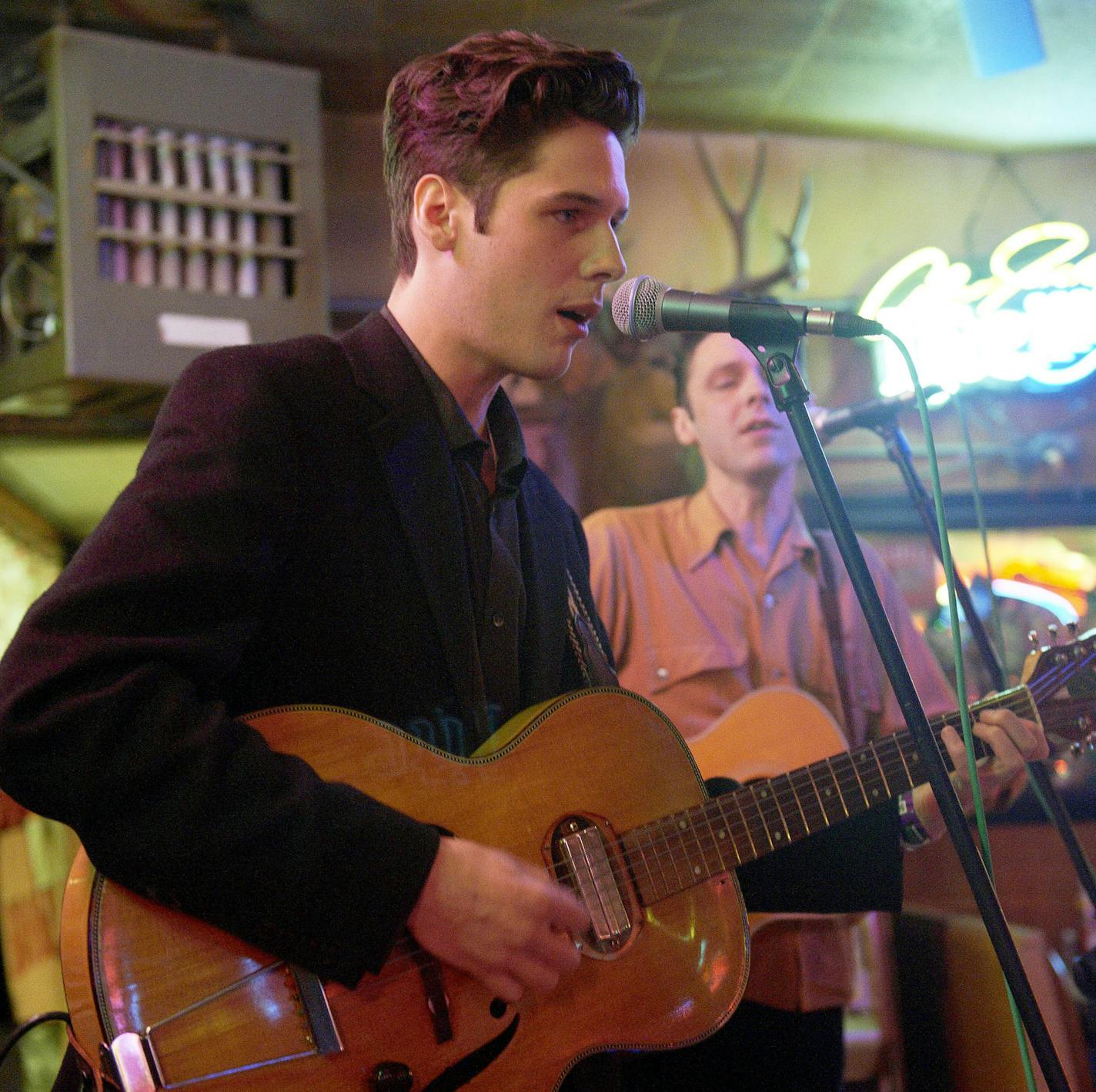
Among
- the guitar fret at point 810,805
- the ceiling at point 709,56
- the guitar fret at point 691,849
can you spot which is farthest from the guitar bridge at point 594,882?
the ceiling at point 709,56

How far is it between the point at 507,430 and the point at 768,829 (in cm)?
77

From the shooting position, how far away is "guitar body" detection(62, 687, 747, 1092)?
48.4 inches

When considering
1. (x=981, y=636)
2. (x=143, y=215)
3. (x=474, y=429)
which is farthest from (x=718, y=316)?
(x=143, y=215)

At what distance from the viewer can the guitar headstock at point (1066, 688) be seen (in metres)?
1.85

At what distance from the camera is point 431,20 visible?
3.62 m

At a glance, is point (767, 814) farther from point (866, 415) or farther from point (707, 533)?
point (707, 533)

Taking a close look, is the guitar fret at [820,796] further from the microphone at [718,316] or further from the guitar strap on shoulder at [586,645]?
the microphone at [718,316]

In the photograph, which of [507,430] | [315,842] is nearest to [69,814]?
[315,842]

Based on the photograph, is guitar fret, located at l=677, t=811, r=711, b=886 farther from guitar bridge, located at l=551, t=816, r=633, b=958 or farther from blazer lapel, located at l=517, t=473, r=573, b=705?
blazer lapel, located at l=517, t=473, r=573, b=705

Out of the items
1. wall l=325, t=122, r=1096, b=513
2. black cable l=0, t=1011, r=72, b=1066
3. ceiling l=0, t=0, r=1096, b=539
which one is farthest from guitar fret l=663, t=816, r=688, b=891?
ceiling l=0, t=0, r=1096, b=539

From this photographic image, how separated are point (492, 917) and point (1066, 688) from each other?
112cm

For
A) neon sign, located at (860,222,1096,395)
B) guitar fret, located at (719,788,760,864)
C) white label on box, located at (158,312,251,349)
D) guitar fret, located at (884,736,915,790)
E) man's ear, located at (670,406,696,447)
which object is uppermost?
neon sign, located at (860,222,1096,395)

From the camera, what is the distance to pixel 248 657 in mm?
1454

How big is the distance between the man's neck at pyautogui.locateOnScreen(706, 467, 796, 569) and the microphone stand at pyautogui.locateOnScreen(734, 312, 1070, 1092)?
87.5 inches
